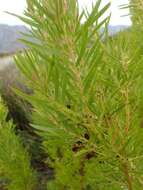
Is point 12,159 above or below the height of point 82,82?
below

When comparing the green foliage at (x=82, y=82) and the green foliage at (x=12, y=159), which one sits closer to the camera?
the green foliage at (x=82, y=82)

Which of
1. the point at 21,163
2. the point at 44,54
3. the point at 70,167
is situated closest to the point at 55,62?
the point at 44,54

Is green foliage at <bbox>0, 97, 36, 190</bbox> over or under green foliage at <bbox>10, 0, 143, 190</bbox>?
under

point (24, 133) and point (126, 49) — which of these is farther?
point (24, 133)

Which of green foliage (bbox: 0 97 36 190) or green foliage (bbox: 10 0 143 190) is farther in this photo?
green foliage (bbox: 0 97 36 190)

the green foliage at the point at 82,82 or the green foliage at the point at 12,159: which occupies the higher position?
the green foliage at the point at 82,82

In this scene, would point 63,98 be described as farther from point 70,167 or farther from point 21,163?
point 21,163

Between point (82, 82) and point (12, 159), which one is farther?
point (12, 159)

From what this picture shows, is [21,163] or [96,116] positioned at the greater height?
[96,116]
